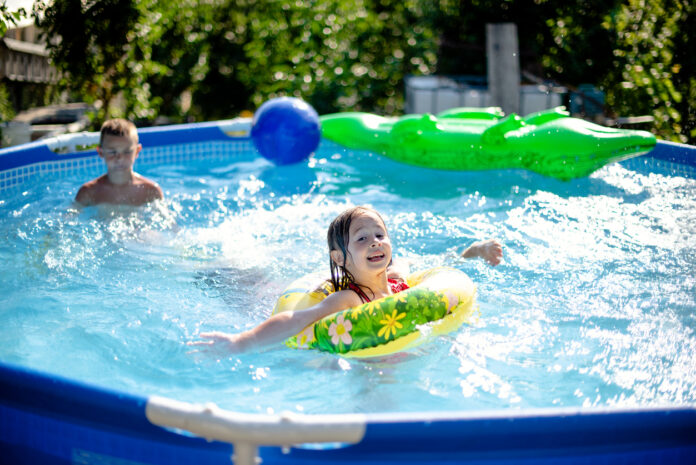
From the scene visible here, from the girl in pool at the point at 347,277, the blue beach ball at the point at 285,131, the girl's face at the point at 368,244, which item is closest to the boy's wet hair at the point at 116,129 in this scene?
the blue beach ball at the point at 285,131

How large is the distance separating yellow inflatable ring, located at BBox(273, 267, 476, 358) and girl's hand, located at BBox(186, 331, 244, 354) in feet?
0.82

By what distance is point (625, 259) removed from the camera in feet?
12.9

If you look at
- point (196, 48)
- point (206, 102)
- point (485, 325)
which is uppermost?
point (196, 48)

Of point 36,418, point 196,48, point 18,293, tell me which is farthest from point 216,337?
point 196,48

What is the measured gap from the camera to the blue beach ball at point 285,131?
574cm

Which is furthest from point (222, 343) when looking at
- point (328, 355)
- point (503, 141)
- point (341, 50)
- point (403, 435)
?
point (341, 50)

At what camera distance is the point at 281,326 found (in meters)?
2.79

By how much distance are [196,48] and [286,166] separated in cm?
304

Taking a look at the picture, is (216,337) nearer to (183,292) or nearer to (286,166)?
A: (183,292)

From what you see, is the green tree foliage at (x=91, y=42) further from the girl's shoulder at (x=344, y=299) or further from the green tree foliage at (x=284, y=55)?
the girl's shoulder at (x=344, y=299)

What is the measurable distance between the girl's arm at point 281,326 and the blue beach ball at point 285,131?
3043mm

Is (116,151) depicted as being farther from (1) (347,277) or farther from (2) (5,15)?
(1) (347,277)

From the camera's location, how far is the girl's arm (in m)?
2.68

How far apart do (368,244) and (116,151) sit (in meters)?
2.69
